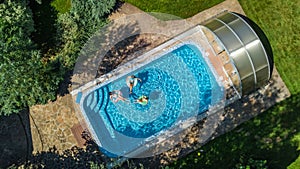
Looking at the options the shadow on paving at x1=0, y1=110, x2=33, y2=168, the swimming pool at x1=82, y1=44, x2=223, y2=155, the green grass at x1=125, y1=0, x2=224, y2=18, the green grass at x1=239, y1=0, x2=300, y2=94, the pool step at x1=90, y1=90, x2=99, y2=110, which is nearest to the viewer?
the shadow on paving at x1=0, y1=110, x2=33, y2=168

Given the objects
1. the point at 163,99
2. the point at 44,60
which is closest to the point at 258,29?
the point at 163,99

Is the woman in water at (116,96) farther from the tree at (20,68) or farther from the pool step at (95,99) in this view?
the tree at (20,68)

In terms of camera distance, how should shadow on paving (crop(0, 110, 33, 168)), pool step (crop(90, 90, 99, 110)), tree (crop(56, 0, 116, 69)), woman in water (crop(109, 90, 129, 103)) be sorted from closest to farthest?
shadow on paving (crop(0, 110, 33, 168)) < tree (crop(56, 0, 116, 69)) < pool step (crop(90, 90, 99, 110)) < woman in water (crop(109, 90, 129, 103))

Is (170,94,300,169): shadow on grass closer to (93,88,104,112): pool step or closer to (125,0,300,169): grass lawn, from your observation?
(125,0,300,169): grass lawn

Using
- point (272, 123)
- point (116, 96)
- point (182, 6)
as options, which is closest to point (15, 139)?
point (116, 96)

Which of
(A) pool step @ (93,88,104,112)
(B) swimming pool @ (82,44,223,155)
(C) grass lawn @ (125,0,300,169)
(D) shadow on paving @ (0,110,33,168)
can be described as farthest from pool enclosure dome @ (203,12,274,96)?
(D) shadow on paving @ (0,110,33,168)

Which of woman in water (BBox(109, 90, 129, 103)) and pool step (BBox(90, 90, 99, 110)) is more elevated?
pool step (BBox(90, 90, 99, 110))

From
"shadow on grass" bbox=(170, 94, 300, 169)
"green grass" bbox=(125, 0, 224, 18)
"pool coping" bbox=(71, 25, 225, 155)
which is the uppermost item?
"green grass" bbox=(125, 0, 224, 18)
